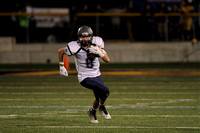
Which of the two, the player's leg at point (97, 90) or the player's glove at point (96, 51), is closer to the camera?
the player's glove at point (96, 51)

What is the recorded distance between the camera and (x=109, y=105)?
10320 mm

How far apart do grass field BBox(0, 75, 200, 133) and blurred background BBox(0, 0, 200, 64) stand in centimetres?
585

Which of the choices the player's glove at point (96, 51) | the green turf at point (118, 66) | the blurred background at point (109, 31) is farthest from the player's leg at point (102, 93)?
the blurred background at point (109, 31)

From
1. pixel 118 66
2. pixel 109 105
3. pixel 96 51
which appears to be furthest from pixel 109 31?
pixel 96 51

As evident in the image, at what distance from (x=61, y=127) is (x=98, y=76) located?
3.58ft

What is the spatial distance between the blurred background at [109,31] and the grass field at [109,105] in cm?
585

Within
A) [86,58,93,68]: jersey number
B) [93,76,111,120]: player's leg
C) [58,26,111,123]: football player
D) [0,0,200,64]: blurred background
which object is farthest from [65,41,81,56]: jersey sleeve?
[0,0,200,64]: blurred background

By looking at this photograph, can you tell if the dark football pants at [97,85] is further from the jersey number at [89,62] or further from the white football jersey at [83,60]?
the jersey number at [89,62]

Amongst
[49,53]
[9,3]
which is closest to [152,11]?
[49,53]

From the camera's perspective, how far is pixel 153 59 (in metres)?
22.4

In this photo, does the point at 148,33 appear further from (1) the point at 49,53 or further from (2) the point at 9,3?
(2) the point at 9,3

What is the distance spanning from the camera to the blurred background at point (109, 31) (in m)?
21.6

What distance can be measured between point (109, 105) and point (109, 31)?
1154 cm

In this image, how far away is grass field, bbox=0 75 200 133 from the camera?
7843 mm
